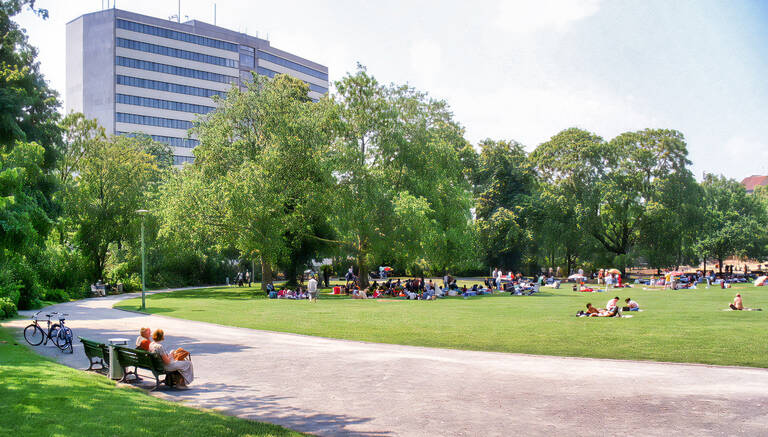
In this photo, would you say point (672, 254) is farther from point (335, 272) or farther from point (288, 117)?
point (288, 117)

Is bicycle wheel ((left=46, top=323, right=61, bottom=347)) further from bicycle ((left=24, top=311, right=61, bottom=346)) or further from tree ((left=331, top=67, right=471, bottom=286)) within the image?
tree ((left=331, top=67, right=471, bottom=286))

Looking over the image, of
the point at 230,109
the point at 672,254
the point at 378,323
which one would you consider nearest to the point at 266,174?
the point at 230,109

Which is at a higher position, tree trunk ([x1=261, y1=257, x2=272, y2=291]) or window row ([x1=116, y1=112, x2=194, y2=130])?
window row ([x1=116, y1=112, x2=194, y2=130])

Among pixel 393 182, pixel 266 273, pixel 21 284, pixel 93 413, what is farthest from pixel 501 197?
pixel 93 413

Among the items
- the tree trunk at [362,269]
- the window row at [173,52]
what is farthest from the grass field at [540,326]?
the window row at [173,52]

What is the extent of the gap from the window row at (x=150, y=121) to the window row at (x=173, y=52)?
11543mm

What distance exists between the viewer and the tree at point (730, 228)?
72.7 meters

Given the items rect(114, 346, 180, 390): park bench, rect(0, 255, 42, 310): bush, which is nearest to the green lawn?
rect(114, 346, 180, 390): park bench

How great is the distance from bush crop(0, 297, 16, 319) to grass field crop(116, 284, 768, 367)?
5.99 meters

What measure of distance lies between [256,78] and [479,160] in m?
30.9

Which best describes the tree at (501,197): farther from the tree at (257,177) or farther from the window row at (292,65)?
the window row at (292,65)

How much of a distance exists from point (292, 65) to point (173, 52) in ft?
96.3

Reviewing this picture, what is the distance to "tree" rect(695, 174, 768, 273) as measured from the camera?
72688mm

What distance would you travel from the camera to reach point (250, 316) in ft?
86.0
